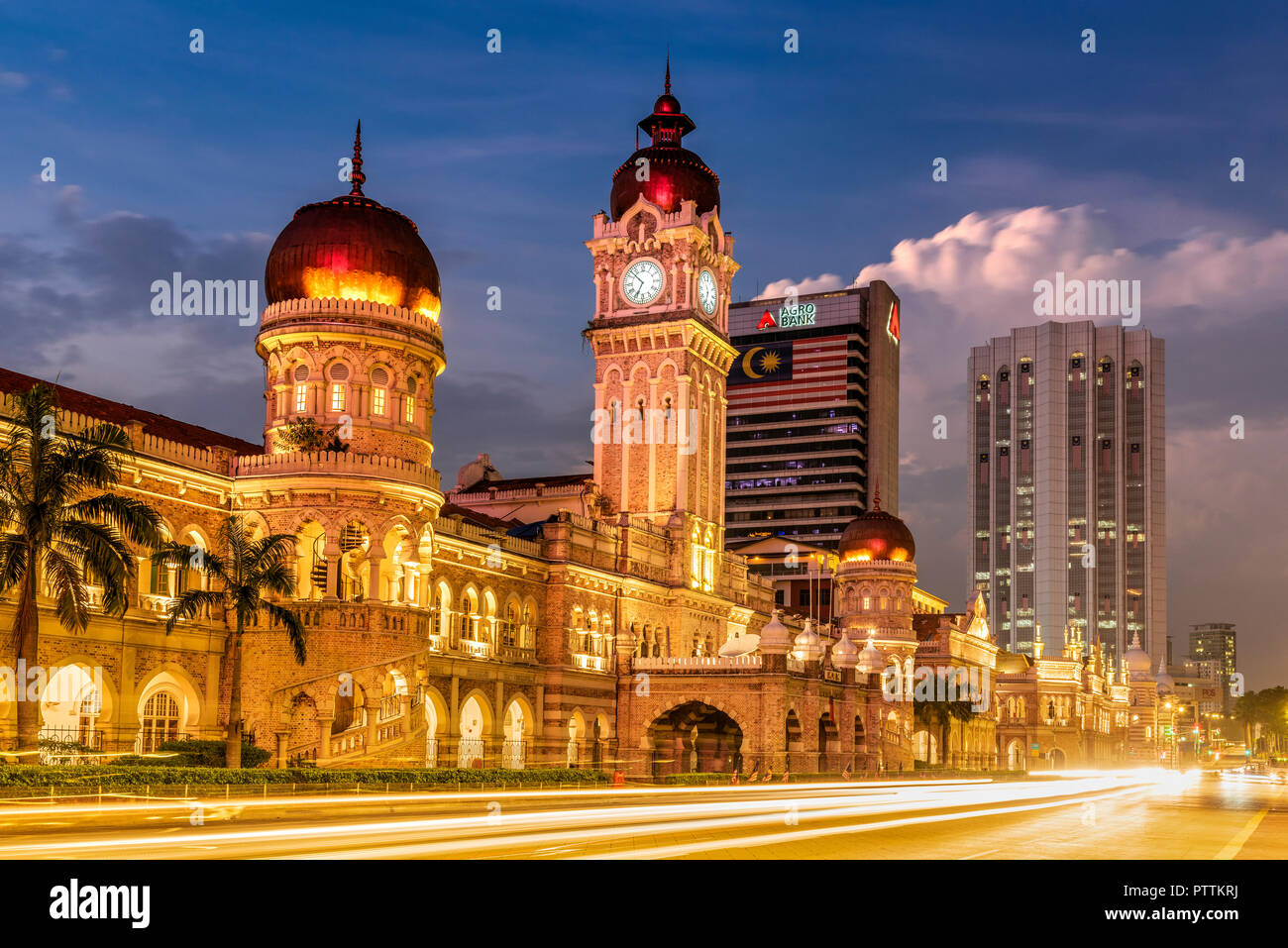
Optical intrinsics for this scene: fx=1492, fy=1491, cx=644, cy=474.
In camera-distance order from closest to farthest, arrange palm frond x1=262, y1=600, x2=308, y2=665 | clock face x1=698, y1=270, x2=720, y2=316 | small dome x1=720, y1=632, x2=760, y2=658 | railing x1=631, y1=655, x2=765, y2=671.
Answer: palm frond x1=262, y1=600, x2=308, y2=665 → railing x1=631, y1=655, x2=765, y2=671 → small dome x1=720, y1=632, x2=760, y2=658 → clock face x1=698, y1=270, x2=720, y2=316

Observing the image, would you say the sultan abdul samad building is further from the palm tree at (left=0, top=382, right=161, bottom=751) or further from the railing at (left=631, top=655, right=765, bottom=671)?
the palm tree at (left=0, top=382, right=161, bottom=751)

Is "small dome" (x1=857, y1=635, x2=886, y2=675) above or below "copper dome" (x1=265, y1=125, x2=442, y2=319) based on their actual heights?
below

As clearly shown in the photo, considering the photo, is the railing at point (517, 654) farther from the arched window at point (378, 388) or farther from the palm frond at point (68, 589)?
the palm frond at point (68, 589)

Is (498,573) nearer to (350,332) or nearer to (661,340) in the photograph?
(350,332)

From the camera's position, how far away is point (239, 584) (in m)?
42.0

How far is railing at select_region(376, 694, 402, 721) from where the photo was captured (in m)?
46.4

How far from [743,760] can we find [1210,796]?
19.5m

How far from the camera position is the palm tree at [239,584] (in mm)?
40469

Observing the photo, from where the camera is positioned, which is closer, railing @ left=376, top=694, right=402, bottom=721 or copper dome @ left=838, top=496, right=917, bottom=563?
railing @ left=376, top=694, right=402, bottom=721

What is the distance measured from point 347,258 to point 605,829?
2769 cm

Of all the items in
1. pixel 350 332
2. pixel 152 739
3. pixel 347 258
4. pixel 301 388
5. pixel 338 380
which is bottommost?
pixel 152 739

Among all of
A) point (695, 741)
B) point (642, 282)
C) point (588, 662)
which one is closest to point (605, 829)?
point (588, 662)

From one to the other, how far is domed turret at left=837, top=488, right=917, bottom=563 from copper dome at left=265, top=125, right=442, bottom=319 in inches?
2155

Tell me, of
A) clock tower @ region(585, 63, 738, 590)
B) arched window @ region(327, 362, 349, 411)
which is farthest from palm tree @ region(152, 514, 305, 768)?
clock tower @ region(585, 63, 738, 590)
